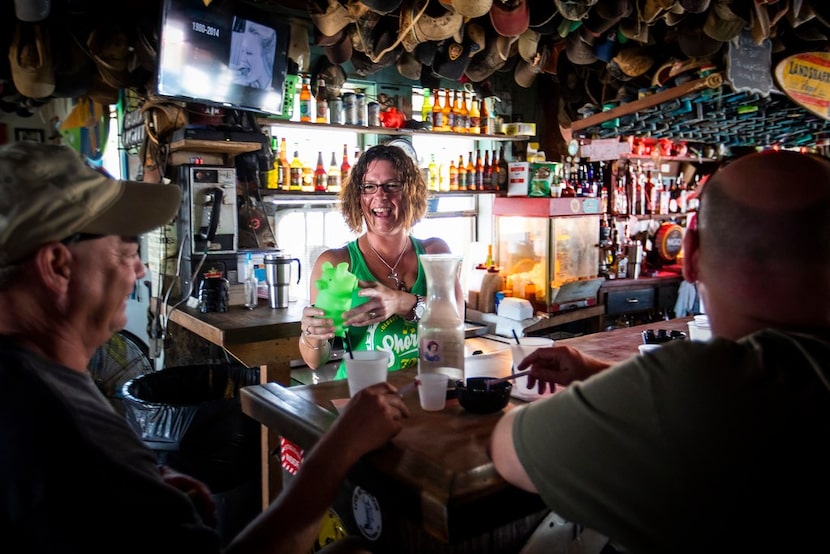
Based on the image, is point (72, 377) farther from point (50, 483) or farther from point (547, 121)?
point (547, 121)

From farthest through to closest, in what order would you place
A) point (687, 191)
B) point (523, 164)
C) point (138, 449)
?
point (687, 191)
point (523, 164)
point (138, 449)

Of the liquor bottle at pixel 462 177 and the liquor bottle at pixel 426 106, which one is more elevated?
the liquor bottle at pixel 426 106

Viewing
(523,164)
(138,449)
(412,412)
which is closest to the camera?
(138,449)

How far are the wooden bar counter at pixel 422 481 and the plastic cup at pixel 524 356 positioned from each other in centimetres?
6

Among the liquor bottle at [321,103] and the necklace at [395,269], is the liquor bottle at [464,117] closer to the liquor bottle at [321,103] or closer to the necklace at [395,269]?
the liquor bottle at [321,103]

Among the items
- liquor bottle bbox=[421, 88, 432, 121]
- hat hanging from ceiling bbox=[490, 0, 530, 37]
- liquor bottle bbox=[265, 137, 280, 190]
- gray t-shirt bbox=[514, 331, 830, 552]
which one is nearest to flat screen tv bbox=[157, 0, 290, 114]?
liquor bottle bbox=[265, 137, 280, 190]

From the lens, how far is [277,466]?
2.88m

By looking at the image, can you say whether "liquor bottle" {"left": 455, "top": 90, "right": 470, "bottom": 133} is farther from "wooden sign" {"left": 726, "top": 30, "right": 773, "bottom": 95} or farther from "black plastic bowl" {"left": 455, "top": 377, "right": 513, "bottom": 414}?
"black plastic bowl" {"left": 455, "top": 377, "right": 513, "bottom": 414}

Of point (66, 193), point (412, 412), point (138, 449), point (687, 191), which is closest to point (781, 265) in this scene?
point (412, 412)

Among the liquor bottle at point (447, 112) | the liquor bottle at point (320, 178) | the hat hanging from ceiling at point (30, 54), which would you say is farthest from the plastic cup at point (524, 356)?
the liquor bottle at point (447, 112)

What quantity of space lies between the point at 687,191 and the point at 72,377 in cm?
733

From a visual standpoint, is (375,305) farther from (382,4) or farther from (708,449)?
(382,4)

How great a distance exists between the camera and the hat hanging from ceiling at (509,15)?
150 inches

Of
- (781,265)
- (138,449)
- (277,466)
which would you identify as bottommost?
(277,466)
